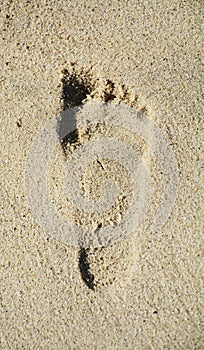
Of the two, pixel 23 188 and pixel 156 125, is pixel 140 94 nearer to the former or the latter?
pixel 156 125

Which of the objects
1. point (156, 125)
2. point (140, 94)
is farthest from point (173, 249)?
point (140, 94)

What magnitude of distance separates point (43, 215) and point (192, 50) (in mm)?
688

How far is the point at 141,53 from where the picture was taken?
1.30m

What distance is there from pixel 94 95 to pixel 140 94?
14 centimetres

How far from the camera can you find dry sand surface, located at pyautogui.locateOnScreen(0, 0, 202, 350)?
1.28 metres

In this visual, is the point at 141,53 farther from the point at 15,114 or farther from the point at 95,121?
the point at 15,114

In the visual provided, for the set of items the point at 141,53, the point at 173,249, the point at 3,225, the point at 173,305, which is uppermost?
the point at 141,53

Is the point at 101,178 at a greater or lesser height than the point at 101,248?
greater

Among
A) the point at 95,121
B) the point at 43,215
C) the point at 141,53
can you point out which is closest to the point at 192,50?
the point at 141,53

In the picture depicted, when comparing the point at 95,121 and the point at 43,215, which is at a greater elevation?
the point at 95,121

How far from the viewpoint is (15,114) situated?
4.32 ft

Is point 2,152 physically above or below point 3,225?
above

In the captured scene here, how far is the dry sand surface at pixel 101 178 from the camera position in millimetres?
1280

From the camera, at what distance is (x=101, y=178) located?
1.31 m
